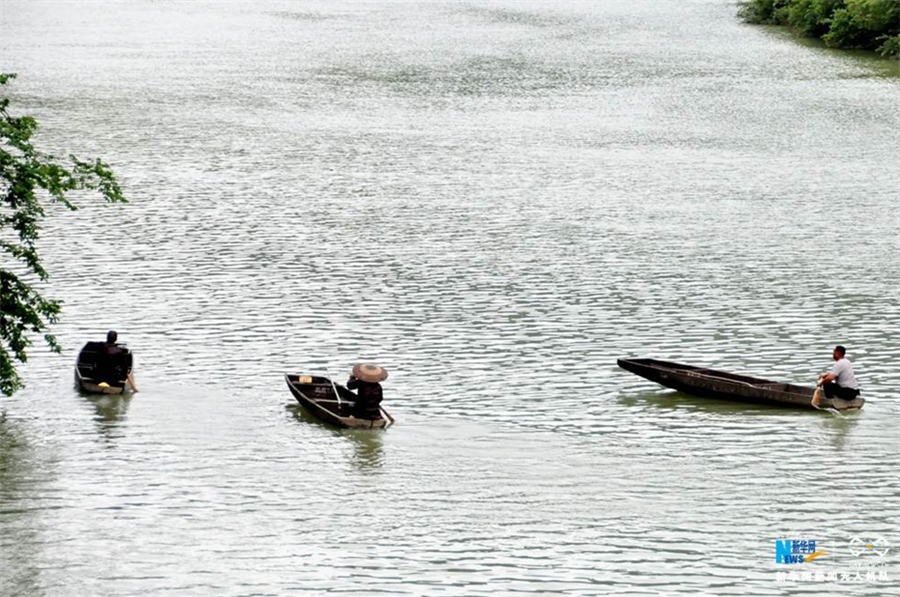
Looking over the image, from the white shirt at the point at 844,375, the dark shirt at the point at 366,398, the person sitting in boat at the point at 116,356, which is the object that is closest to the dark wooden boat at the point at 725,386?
the white shirt at the point at 844,375

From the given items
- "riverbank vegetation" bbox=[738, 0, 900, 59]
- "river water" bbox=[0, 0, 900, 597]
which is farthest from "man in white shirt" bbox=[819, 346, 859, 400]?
"riverbank vegetation" bbox=[738, 0, 900, 59]

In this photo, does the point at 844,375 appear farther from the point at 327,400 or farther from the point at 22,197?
the point at 22,197

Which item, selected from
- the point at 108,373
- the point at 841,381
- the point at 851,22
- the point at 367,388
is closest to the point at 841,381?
the point at 841,381

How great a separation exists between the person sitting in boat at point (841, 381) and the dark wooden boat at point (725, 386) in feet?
0.57

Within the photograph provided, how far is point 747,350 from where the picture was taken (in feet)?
147

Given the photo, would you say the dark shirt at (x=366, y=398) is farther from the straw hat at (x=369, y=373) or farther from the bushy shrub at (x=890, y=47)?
the bushy shrub at (x=890, y=47)

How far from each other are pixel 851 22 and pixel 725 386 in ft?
281

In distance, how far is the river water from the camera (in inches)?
1184

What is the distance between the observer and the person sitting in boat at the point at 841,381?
37875mm

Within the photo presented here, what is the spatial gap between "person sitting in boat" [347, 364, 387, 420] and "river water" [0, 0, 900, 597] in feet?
2.28

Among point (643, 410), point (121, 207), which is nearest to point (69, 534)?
point (643, 410)

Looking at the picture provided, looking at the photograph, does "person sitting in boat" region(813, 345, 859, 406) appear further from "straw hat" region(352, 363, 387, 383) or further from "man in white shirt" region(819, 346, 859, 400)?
"straw hat" region(352, 363, 387, 383)

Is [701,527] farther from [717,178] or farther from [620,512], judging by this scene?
[717,178]

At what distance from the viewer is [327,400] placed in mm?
38156
